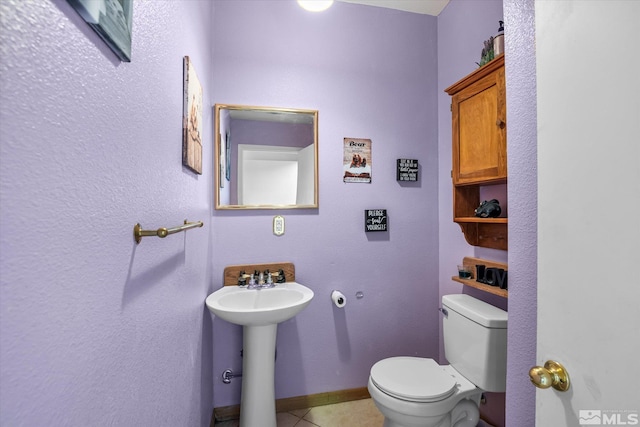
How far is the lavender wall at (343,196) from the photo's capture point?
179 centimetres

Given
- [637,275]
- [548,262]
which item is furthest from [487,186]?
[637,275]

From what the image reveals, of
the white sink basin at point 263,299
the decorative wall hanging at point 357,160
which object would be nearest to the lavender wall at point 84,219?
the white sink basin at point 263,299

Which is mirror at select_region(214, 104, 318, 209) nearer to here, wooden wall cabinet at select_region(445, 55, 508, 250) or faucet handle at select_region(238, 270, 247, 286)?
faucet handle at select_region(238, 270, 247, 286)

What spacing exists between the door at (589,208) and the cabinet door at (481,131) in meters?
0.72

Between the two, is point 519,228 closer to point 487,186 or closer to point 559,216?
point 559,216

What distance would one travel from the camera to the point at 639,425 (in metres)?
0.46

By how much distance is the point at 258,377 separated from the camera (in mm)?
1519

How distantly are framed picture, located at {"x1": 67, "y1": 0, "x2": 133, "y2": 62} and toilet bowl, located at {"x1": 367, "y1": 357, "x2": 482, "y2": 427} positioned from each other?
5.18 feet

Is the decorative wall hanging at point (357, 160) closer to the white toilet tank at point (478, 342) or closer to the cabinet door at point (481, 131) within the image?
the cabinet door at point (481, 131)

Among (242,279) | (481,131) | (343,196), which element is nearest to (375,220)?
(343,196)

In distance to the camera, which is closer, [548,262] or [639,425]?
[639,425]

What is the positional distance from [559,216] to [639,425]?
14.9 inches

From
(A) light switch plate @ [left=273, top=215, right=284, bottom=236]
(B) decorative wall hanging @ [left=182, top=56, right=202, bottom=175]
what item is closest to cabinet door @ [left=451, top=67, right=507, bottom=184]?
(A) light switch plate @ [left=273, top=215, right=284, bottom=236]

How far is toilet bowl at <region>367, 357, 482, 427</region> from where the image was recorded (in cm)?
127
